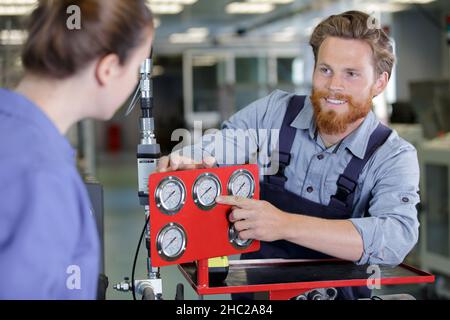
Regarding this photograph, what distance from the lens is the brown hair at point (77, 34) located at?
1.90 feet

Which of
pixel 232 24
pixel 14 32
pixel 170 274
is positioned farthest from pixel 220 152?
pixel 232 24

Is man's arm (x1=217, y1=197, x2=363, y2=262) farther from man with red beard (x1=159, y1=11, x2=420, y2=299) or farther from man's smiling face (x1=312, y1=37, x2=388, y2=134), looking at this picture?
man's smiling face (x1=312, y1=37, x2=388, y2=134)

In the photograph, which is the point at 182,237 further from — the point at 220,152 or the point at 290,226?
the point at 220,152

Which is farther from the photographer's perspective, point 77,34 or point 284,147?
point 284,147

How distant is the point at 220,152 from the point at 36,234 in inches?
26.7

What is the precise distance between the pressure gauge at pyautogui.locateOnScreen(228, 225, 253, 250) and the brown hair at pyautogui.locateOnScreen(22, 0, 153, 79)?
1.31ft

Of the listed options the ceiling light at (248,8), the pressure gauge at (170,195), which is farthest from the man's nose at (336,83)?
the ceiling light at (248,8)

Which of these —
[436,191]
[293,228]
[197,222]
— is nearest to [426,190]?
[436,191]

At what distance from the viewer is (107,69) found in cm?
60

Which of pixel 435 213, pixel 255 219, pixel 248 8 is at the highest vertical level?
pixel 248 8

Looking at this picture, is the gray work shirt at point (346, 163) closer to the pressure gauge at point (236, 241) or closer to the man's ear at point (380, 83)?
the man's ear at point (380, 83)

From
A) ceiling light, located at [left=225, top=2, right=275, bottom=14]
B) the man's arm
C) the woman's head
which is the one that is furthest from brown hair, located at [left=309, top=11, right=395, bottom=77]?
ceiling light, located at [left=225, top=2, right=275, bottom=14]

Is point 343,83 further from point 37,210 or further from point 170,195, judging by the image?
point 37,210

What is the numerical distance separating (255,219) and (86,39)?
43 centimetres
